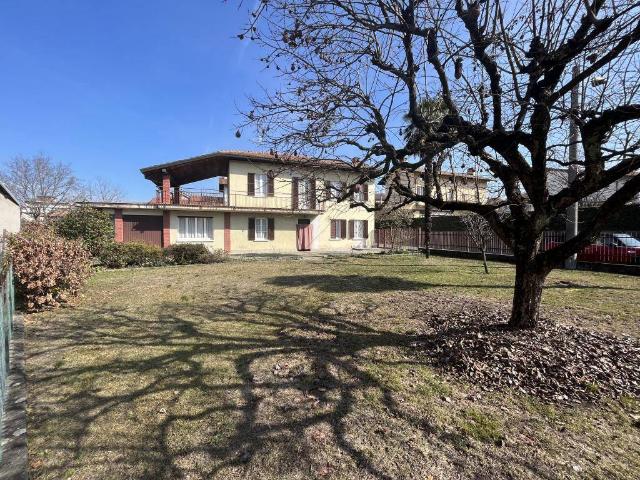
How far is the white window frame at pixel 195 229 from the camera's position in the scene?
76.5ft

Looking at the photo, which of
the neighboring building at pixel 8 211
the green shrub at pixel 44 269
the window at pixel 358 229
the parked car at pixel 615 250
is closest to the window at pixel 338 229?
the window at pixel 358 229

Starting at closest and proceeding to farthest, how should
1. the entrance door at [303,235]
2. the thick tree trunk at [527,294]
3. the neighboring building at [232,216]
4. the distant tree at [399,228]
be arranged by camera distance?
the thick tree trunk at [527,294]
the neighboring building at [232,216]
the distant tree at [399,228]
the entrance door at [303,235]

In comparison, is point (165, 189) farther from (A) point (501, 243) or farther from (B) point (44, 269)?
(A) point (501, 243)

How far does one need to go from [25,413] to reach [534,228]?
20.0 ft

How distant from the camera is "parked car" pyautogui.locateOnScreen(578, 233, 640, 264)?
12734 mm

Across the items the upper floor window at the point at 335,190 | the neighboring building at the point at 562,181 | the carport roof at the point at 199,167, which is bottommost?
the upper floor window at the point at 335,190

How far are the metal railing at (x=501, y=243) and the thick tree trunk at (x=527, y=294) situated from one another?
0.91 metres

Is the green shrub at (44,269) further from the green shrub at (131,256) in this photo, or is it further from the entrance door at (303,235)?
the entrance door at (303,235)

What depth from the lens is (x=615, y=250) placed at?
Result: 1314 cm

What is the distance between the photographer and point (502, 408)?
348 centimetres

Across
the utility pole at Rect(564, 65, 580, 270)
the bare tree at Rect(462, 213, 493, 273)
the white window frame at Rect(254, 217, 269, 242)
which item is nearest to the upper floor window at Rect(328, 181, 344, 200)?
the utility pole at Rect(564, 65, 580, 270)

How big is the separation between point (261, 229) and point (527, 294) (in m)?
22.0

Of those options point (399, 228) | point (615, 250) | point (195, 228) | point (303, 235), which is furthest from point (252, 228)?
point (615, 250)

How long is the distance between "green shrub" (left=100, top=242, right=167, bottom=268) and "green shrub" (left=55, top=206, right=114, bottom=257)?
0.33 meters
